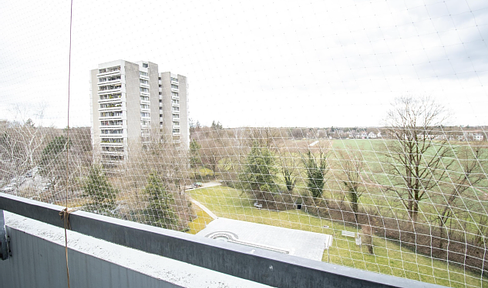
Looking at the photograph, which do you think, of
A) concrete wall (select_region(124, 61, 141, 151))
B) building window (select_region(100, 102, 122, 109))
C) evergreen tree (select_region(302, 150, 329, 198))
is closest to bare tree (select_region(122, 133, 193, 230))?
concrete wall (select_region(124, 61, 141, 151))

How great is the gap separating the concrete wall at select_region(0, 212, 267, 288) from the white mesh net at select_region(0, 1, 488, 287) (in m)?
0.34

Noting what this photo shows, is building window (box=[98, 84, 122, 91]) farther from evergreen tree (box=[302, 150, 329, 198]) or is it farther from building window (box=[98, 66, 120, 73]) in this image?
evergreen tree (box=[302, 150, 329, 198])

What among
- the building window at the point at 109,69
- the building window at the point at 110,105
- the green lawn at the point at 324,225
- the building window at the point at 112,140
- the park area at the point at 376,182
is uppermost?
the building window at the point at 109,69

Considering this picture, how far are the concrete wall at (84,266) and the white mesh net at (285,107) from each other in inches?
13.3

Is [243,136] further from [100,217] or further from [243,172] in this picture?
[100,217]

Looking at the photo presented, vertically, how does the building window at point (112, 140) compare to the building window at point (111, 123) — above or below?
below

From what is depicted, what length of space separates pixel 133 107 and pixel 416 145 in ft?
7.04

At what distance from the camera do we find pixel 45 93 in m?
2.41

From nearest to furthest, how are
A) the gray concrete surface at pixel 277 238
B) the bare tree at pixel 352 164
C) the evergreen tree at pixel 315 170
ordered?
1. the bare tree at pixel 352 164
2. the evergreen tree at pixel 315 170
3. the gray concrete surface at pixel 277 238

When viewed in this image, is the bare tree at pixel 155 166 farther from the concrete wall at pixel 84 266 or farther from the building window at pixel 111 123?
the concrete wall at pixel 84 266

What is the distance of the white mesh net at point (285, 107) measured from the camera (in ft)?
3.57

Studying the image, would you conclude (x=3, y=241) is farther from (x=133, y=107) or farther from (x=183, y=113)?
(x=183, y=113)

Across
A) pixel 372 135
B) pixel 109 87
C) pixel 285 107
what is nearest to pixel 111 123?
pixel 109 87

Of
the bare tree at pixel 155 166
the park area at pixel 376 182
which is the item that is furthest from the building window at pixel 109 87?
the park area at pixel 376 182
